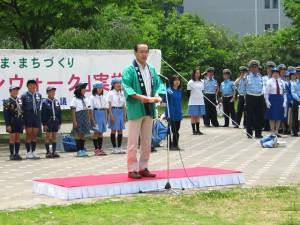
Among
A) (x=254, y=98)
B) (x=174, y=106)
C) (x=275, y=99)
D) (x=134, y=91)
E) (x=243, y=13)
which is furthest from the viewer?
(x=243, y=13)

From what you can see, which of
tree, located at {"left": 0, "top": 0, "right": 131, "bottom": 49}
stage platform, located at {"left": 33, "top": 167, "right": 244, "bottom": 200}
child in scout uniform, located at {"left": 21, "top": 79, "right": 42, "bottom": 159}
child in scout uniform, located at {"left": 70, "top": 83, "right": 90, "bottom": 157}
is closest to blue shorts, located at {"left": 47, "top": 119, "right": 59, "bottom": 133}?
child in scout uniform, located at {"left": 21, "top": 79, "right": 42, "bottom": 159}

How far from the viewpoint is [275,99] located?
2017cm

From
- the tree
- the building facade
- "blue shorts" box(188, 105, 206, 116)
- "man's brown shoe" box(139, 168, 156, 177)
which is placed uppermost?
the building facade

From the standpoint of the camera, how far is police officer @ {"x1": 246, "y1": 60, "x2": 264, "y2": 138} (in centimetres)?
2017

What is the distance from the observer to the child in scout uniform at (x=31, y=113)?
650 inches

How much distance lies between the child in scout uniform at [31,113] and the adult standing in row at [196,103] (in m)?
6.91

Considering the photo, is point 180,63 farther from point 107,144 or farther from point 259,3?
point 259,3

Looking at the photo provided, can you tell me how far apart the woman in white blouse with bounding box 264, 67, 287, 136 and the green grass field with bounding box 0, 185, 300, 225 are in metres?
9.53

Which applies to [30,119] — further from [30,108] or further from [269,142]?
[269,142]

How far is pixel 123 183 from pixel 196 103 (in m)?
12.2

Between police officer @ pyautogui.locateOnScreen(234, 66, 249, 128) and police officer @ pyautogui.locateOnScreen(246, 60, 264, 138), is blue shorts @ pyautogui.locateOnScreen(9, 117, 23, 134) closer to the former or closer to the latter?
police officer @ pyautogui.locateOnScreen(246, 60, 264, 138)

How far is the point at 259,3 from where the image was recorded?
65.2 meters

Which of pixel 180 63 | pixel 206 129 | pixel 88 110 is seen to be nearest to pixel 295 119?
pixel 206 129

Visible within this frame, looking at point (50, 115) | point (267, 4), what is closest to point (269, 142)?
point (50, 115)
